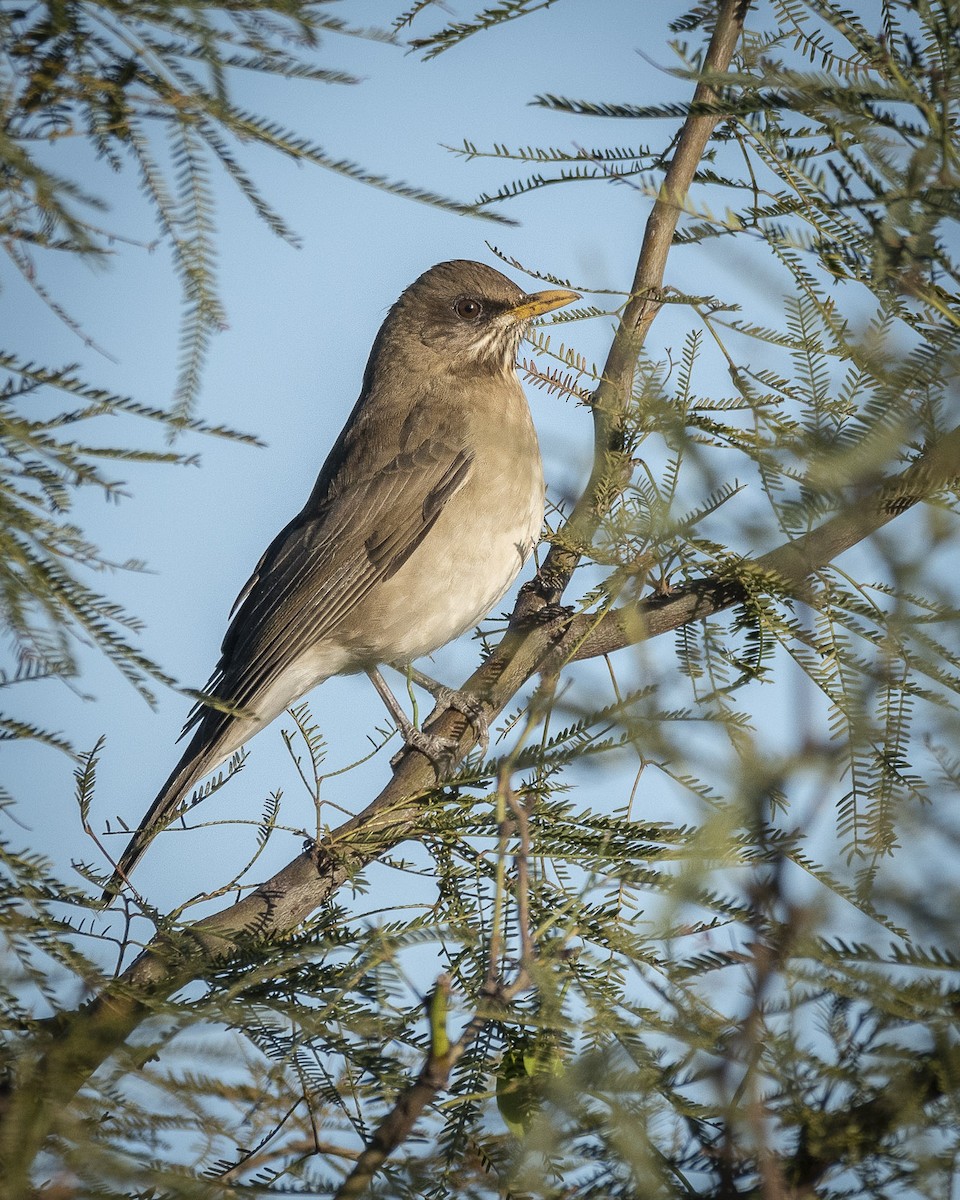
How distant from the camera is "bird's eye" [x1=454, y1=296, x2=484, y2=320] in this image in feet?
21.7

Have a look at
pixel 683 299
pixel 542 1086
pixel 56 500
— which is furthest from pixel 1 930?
pixel 683 299

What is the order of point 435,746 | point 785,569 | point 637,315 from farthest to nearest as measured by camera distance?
point 435,746, point 637,315, point 785,569

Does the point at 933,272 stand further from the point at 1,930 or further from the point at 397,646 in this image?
the point at 397,646

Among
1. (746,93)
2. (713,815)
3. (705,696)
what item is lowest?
(713,815)

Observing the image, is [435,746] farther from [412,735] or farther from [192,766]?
[192,766]

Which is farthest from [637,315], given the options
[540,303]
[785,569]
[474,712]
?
[540,303]

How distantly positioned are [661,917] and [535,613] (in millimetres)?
2499

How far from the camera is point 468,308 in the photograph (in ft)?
21.7

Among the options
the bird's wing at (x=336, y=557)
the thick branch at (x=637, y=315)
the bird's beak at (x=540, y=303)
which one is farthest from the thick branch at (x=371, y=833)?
the bird's beak at (x=540, y=303)

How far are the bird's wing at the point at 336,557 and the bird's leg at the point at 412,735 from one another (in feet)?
1.52

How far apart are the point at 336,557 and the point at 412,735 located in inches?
56.5

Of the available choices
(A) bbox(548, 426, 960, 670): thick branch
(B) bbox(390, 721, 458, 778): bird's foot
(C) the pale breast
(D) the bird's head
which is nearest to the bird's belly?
(C) the pale breast

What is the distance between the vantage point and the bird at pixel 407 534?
580cm

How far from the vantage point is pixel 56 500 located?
8.37ft
